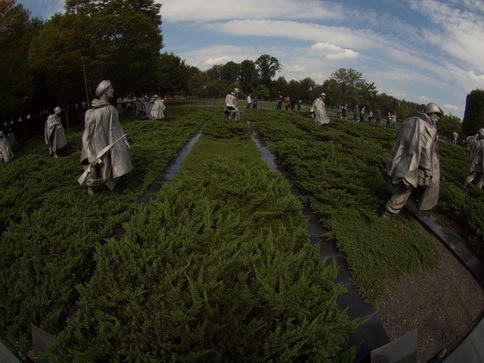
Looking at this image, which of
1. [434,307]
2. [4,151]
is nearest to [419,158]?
[434,307]

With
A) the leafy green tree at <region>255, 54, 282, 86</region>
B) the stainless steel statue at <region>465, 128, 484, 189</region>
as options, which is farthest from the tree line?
the leafy green tree at <region>255, 54, 282, 86</region>

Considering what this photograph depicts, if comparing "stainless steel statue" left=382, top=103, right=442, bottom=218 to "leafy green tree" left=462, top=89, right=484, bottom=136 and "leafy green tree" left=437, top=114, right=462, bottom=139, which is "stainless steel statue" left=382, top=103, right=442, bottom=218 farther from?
"leafy green tree" left=437, top=114, right=462, bottom=139

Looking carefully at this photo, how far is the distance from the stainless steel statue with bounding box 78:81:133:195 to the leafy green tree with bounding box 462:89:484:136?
28615mm

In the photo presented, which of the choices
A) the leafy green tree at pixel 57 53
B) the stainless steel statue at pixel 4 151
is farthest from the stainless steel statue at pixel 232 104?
the stainless steel statue at pixel 4 151

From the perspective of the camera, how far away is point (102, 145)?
602cm

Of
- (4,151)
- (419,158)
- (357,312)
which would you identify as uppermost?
(419,158)

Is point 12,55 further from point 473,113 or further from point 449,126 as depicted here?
point 449,126

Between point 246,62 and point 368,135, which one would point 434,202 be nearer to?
point 368,135

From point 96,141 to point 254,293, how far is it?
465cm

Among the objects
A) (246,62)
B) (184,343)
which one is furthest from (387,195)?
(246,62)

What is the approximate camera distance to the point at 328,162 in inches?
321

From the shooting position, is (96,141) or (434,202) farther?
(96,141)

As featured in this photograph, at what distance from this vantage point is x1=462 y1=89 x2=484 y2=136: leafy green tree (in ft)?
79.5

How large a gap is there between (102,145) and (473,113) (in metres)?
30.1
